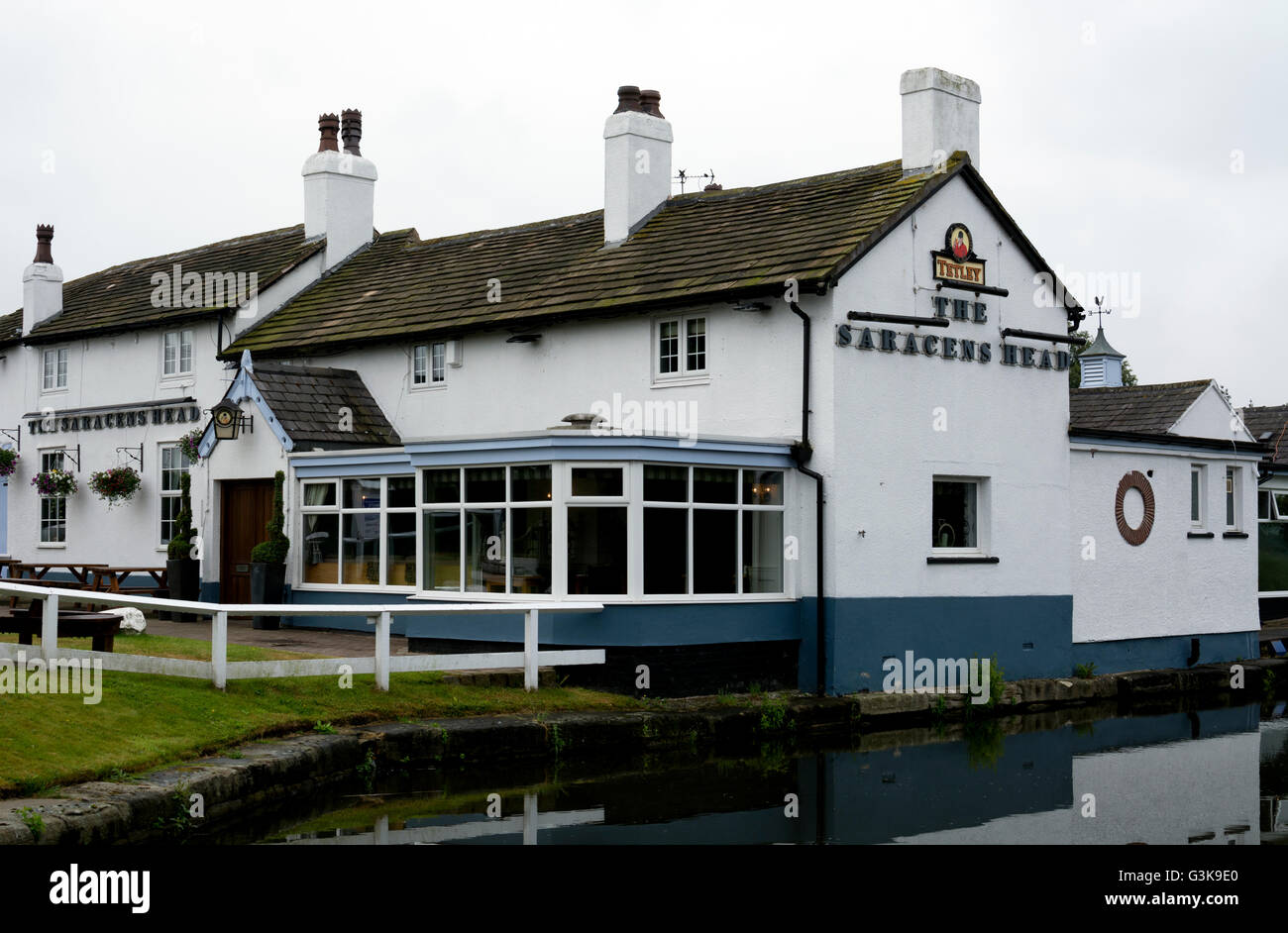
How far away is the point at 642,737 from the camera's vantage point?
16.0 meters

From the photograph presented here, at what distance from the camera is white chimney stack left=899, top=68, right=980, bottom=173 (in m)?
20.5

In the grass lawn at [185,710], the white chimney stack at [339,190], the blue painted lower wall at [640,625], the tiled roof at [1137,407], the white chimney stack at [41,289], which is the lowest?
the grass lawn at [185,710]

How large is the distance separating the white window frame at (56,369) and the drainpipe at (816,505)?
1706 cm

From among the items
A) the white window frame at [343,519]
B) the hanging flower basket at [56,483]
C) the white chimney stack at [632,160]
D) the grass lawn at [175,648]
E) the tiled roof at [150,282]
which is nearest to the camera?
the grass lawn at [175,648]

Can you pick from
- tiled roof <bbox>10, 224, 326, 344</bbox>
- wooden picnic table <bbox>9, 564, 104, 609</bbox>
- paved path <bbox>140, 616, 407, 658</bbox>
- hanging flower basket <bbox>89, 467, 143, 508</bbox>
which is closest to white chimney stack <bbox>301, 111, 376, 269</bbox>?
tiled roof <bbox>10, 224, 326, 344</bbox>

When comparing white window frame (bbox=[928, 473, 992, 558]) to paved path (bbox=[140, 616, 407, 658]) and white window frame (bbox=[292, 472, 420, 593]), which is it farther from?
paved path (bbox=[140, 616, 407, 658])

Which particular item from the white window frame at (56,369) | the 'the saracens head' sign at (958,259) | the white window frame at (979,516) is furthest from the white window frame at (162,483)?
the 'the saracens head' sign at (958,259)

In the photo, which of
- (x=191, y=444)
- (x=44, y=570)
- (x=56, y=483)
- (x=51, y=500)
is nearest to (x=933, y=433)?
(x=191, y=444)

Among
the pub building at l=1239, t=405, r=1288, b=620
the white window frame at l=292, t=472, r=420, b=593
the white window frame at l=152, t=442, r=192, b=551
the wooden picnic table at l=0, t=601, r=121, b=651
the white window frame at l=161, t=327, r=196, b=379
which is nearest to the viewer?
the wooden picnic table at l=0, t=601, r=121, b=651

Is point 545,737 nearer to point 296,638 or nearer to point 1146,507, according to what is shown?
point 296,638

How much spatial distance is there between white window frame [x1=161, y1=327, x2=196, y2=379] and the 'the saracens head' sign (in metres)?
13.8

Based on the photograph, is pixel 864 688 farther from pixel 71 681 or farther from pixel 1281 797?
pixel 71 681

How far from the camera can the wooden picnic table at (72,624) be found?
46.8 feet

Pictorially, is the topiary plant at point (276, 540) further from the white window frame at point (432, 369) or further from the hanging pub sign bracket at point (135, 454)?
the hanging pub sign bracket at point (135, 454)
